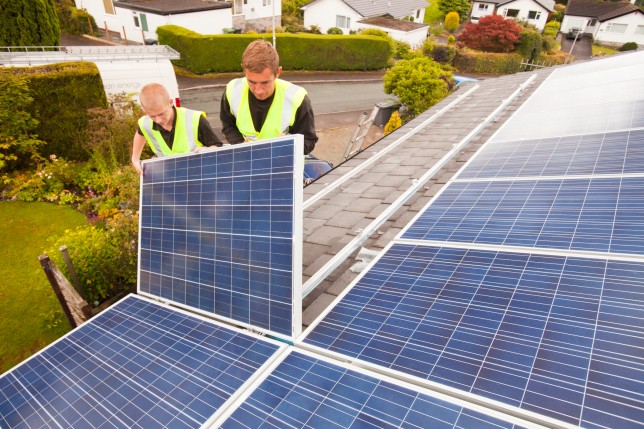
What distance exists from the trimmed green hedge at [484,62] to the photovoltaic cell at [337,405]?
46.0 meters

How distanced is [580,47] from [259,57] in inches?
2726

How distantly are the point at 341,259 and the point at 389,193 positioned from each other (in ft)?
7.98

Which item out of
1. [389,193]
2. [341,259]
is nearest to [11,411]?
[341,259]

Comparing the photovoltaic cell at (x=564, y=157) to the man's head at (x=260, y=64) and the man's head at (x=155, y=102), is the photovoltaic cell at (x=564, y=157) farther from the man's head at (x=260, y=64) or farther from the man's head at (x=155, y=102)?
the man's head at (x=155, y=102)

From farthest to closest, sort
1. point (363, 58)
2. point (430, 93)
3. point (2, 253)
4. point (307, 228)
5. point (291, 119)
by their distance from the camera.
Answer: point (363, 58) < point (430, 93) < point (2, 253) < point (307, 228) < point (291, 119)

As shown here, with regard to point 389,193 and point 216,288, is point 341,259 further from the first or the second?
point 389,193

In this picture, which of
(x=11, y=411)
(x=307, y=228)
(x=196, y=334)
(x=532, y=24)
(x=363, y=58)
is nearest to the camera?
(x=11, y=411)

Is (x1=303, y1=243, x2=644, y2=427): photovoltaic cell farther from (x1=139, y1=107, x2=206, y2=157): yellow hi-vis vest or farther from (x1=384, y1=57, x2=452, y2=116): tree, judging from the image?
(x1=384, y1=57, x2=452, y2=116): tree

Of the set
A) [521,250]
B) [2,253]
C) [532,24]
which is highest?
[532,24]

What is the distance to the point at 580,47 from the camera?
2133 inches

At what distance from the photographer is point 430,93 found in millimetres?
20797

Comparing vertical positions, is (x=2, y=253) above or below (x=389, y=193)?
below

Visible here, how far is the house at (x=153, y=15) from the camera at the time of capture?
30.3 metres

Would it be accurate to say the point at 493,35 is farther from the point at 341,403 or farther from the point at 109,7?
the point at 341,403
